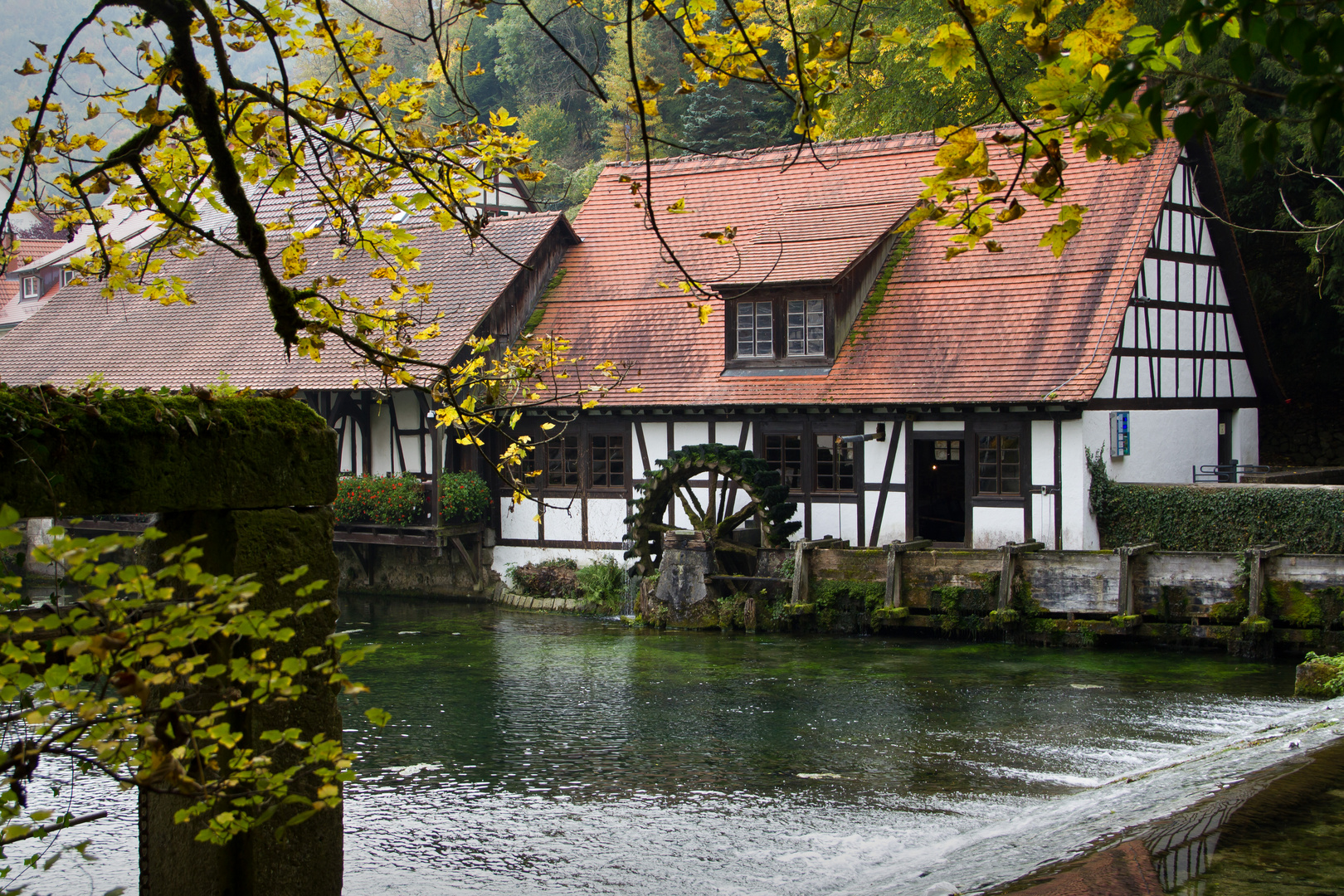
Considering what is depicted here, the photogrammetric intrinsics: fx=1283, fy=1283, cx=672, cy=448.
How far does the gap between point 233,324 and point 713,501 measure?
10760 millimetres

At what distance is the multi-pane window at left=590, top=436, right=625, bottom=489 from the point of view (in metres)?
20.6

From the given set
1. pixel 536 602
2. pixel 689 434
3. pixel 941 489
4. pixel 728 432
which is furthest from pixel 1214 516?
pixel 536 602

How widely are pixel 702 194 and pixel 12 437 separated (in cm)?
2020

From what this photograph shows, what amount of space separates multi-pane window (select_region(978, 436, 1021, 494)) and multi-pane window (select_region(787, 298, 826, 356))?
2.98m

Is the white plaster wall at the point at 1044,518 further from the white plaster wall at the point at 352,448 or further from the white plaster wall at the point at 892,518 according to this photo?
the white plaster wall at the point at 352,448

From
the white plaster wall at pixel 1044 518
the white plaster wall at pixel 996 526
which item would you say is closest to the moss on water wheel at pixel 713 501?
the white plaster wall at pixel 996 526

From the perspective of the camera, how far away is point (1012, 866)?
20.2 feet

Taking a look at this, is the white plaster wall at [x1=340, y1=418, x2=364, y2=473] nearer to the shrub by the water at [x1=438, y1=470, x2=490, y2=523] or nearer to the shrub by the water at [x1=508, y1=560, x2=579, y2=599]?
the shrub by the water at [x1=438, y1=470, x2=490, y2=523]

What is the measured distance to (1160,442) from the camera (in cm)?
1850

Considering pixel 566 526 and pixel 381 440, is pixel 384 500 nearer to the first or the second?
pixel 381 440

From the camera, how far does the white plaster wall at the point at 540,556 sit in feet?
67.6

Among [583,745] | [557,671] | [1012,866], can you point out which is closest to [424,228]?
[557,671]

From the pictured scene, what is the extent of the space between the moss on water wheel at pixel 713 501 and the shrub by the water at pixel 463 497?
2597 mm

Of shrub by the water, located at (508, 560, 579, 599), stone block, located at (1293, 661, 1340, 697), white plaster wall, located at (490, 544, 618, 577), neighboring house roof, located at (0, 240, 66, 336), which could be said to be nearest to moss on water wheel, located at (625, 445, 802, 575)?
white plaster wall, located at (490, 544, 618, 577)
